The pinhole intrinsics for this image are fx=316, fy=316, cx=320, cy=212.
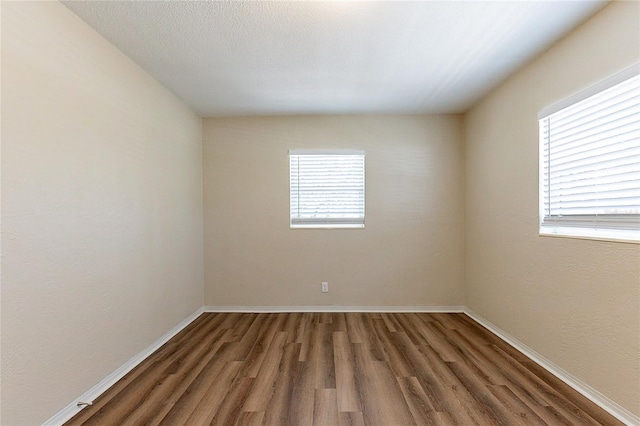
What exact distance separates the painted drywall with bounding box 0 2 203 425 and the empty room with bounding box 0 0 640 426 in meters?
0.01

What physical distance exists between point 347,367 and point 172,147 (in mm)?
2778

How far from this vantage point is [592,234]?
7.16ft

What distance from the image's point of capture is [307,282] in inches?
163

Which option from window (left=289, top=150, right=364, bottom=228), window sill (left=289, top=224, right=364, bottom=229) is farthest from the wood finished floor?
window (left=289, top=150, right=364, bottom=228)

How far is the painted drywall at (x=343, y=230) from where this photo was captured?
4098 millimetres

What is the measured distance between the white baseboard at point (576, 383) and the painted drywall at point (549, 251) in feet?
0.14

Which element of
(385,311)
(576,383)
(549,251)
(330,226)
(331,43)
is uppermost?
(331,43)

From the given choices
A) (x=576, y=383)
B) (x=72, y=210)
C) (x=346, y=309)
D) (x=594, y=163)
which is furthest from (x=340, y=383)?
(x=594, y=163)

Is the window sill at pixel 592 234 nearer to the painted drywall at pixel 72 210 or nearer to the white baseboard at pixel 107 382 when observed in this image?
the painted drywall at pixel 72 210

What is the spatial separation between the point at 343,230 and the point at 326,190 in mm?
574

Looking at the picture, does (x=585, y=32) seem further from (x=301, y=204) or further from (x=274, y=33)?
(x=301, y=204)

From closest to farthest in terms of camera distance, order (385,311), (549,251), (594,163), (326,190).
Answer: (594,163) < (549,251) < (385,311) < (326,190)

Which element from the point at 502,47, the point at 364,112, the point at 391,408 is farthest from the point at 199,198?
the point at 502,47

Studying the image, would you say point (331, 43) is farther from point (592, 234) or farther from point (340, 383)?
point (340, 383)
